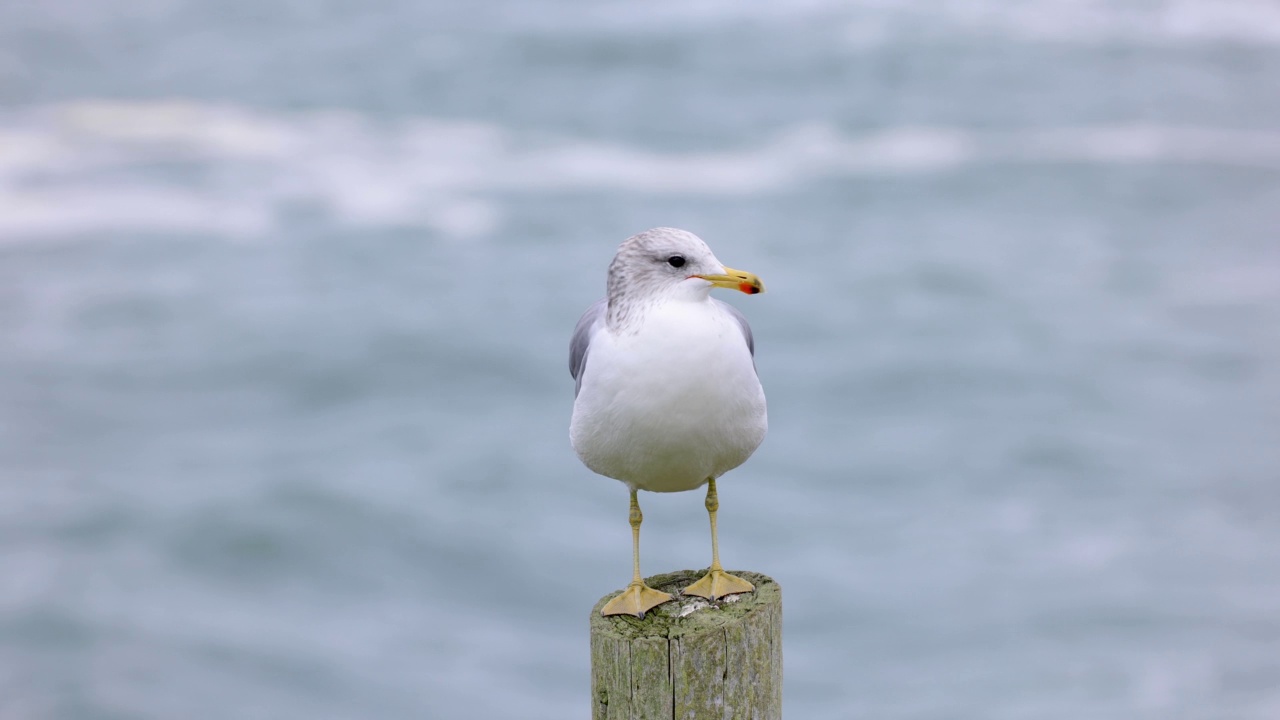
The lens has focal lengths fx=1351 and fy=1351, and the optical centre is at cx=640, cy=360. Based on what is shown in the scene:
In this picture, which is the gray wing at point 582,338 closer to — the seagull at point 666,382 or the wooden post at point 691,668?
the seagull at point 666,382

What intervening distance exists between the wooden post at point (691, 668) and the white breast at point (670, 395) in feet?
2.03

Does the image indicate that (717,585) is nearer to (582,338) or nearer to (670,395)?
(670,395)

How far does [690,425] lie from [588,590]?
15.1m

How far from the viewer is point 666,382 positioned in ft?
16.3

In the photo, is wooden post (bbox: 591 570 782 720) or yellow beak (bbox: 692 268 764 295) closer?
wooden post (bbox: 591 570 782 720)

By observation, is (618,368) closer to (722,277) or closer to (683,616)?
(722,277)

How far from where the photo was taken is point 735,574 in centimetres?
548

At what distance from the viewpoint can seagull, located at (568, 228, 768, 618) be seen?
497 centimetres

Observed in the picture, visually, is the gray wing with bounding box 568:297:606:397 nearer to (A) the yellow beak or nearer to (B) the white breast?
(B) the white breast

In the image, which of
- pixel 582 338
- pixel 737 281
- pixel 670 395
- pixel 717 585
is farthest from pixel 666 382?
pixel 717 585

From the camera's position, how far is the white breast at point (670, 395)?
16.3 feet

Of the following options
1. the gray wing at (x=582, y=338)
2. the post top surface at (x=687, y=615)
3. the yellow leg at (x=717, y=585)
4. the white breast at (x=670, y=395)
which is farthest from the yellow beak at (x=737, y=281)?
the post top surface at (x=687, y=615)

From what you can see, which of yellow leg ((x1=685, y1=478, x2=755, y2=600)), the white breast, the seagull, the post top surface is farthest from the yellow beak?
the post top surface

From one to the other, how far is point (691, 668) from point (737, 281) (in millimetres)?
1425
